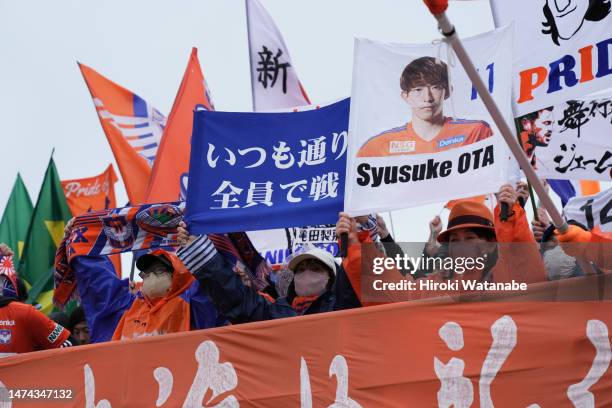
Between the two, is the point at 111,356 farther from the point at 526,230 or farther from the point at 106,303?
the point at 526,230

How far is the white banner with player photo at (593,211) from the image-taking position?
20.5 feet

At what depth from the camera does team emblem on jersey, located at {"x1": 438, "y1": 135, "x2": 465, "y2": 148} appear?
596 cm

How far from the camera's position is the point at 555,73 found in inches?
258

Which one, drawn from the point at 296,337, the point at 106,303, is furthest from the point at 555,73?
the point at 106,303

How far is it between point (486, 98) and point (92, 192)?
10.4 m

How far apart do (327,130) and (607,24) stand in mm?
1868

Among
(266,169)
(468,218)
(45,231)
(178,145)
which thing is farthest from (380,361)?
(45,231)

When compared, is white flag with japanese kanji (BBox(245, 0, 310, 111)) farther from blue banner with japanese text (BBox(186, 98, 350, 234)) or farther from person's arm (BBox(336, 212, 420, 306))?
person's arm (BBox(336, 212, 420, 306))

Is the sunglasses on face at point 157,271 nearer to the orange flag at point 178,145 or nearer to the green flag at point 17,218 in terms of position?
the orange flag at point 178,145

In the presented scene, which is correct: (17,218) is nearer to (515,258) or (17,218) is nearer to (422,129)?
(422,129)

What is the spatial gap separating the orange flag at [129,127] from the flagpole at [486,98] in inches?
213

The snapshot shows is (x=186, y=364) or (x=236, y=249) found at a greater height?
(x=236, y=249)

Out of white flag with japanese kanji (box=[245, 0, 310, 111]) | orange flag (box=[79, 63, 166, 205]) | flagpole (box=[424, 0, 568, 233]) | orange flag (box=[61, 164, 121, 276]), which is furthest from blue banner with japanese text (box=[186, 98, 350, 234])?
orange flag (box=[61, 164, 121, 276])

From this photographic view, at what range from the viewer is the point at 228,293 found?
604cm
